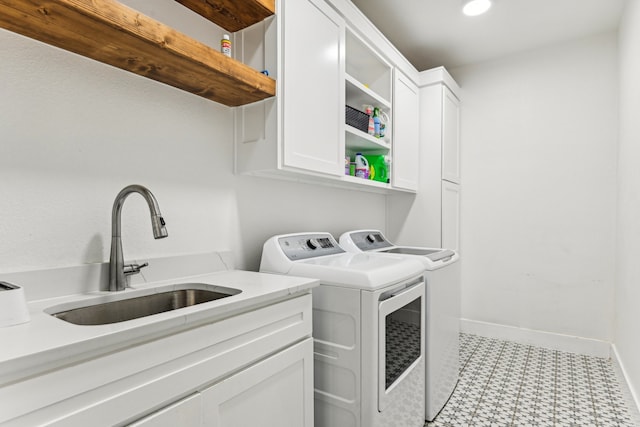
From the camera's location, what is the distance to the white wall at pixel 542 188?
2863 millimetres

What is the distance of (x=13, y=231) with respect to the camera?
1.11m

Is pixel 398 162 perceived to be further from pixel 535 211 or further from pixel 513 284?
pixel 513 284

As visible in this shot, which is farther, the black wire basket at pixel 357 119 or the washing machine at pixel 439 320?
the black wire basket at pixel 357 119

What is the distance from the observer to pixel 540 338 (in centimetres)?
306

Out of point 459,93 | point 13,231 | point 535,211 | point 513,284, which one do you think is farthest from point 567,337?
point 13,231

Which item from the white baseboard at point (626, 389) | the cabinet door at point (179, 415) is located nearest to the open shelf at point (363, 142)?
the cabinet door at point (179, 415)

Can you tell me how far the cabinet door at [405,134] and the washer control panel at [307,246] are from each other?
798mm

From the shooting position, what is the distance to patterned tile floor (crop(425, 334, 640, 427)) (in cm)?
197

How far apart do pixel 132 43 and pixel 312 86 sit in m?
0.87

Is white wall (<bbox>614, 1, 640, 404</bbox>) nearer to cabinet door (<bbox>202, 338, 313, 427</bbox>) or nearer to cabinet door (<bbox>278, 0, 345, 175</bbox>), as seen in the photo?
cabinet door (<bbox>278, 0, 345, 175</bbox>)

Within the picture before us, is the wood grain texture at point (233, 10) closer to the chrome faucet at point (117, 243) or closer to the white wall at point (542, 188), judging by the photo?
the chrome faucet at point (117, 243)

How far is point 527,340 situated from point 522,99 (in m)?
2.11

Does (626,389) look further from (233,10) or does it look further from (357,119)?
(233,10)

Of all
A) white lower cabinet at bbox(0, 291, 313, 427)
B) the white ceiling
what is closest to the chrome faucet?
white lower cabinet at bbox(0, 291, 313, 427)
